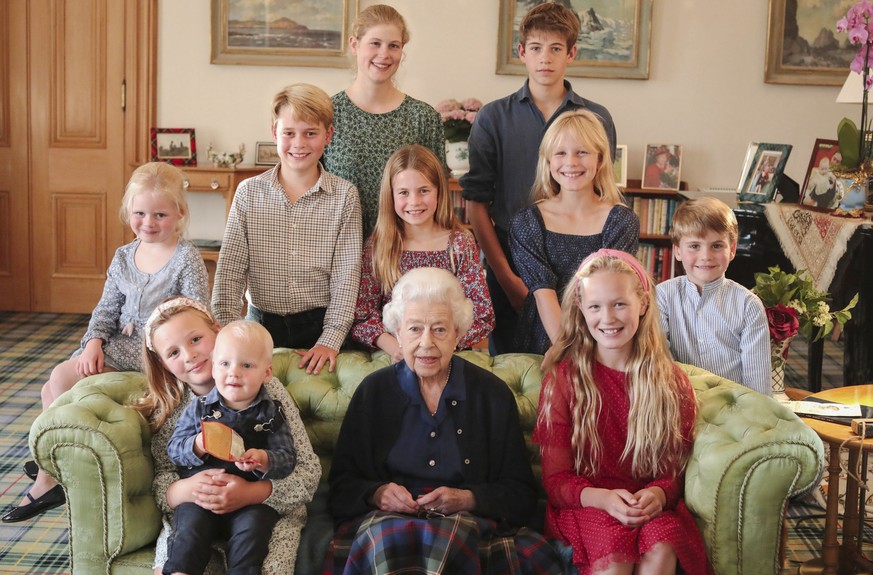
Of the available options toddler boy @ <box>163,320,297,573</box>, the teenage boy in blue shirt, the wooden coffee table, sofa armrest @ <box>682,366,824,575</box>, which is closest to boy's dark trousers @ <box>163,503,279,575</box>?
toddler boy @ <box>163,320,297,573</box>

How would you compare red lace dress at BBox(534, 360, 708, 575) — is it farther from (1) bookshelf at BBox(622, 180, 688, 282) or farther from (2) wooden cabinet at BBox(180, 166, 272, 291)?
(2) wooden cabinet at BBox(180, 166, 272, 291)

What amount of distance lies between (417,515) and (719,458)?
723mm

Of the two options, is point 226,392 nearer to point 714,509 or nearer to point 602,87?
point 714,509

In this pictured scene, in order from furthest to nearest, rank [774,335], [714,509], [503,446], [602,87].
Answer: [602,87], [774,335], [503,446], [714,509]

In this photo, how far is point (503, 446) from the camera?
2.46 meters

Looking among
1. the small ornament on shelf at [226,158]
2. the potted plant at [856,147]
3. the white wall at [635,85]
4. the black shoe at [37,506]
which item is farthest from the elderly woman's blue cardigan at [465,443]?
the white wall at [635,85]

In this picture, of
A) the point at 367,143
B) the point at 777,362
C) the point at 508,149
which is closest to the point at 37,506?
the point at 367,143

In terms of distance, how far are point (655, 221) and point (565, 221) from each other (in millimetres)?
3022

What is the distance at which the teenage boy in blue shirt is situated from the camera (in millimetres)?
3367

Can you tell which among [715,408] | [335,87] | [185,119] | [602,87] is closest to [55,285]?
[185,119]

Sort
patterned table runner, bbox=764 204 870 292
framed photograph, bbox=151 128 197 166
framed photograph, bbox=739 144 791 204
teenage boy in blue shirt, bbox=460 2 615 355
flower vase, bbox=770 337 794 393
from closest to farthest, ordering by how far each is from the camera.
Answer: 1. flower vase, bbox=770 337 794 393
2. teenage boy in blue shirt, bbox=460 2 615 355
3. patterned table runner, bbox=764 204 870 292
4. framed photograph, bbox=739 144 791 204
5. framed photograph, bbox=151 128 197 166

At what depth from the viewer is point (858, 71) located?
4500 millimetres

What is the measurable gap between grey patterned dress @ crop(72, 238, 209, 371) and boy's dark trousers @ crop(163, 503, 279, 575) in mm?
811

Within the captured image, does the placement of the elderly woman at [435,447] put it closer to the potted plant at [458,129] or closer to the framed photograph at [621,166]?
the potted plant at [458,129]
